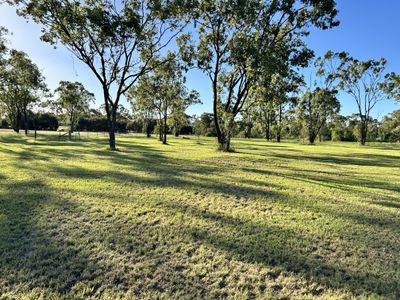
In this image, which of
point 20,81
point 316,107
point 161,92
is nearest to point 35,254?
point 161,92

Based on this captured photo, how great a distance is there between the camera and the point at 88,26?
45.8 feet

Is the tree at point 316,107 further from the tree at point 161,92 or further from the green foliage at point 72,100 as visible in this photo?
the green foliage at point 72,100

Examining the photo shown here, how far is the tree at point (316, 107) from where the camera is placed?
39.7m

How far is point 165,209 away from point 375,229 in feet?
11.7

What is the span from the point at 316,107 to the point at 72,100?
40.9 meters

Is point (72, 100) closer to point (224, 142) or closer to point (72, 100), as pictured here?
point (72, 100)

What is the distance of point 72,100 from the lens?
37.8 metres

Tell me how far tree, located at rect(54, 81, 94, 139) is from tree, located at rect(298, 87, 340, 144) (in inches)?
1442

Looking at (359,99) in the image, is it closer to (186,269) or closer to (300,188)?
(300,188)

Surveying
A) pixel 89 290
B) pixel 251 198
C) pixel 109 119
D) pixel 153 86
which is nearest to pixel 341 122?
pixel 153 86

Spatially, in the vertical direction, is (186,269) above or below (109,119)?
below

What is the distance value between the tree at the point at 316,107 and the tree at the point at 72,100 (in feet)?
120

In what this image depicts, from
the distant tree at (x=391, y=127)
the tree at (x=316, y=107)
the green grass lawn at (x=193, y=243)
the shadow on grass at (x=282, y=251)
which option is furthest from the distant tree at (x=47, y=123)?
the distant tree at (x=391, y=127)

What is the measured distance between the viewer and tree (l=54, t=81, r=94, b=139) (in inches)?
1452
